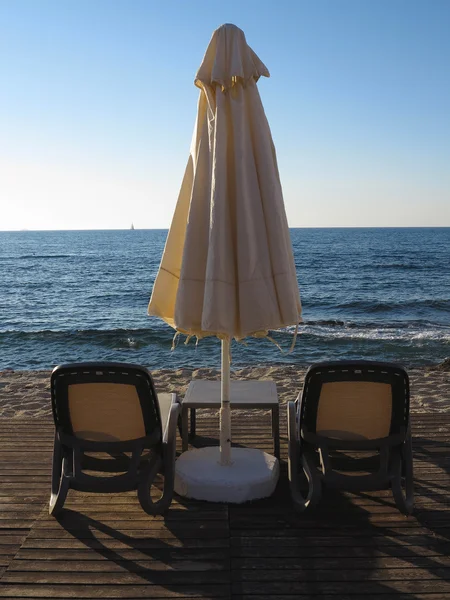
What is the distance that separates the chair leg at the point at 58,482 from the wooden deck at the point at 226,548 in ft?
0.32

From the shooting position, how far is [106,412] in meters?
3.36

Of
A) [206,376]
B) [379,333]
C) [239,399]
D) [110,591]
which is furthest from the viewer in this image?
[379,333]

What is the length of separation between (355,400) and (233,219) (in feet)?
4.43

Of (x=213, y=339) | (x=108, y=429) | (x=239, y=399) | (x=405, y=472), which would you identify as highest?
(x=108, y=429)

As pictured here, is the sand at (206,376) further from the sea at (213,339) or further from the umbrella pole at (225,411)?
the umbrella pole at (225,411)

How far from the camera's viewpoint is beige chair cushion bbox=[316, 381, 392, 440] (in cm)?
333

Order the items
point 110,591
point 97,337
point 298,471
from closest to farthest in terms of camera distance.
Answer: point 110,591 → point 298,471 → point 97,337

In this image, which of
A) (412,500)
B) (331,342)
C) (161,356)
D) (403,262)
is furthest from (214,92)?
(403,262)

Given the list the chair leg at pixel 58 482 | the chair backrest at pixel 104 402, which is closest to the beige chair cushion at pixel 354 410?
the chair backrest at pixel 104 402

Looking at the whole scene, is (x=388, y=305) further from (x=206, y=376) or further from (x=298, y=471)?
(x=298, y=471)

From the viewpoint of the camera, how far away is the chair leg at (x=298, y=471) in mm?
3346

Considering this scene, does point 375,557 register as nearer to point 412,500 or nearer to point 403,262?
point 412,500

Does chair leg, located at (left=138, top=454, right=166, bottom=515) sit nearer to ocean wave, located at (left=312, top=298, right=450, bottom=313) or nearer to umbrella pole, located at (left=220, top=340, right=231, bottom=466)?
umbrella pole, located at (left=220, top=340, right=231, bottom=466)

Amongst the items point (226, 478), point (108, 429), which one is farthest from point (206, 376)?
point (108, 429)
